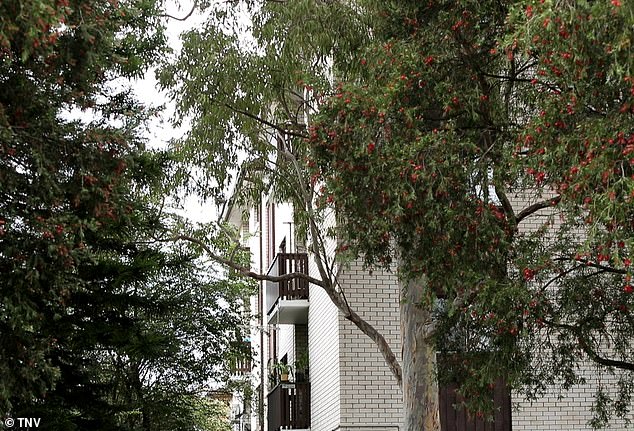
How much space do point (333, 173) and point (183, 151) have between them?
544 cm

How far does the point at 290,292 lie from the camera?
25766 mm

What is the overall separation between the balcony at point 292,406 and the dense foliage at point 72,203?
2835 mm

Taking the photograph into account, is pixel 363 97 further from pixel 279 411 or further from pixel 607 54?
pixel 279 411

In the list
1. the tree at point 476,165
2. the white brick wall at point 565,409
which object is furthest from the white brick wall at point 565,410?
the tree at point 476,165

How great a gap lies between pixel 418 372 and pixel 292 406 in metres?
8.93

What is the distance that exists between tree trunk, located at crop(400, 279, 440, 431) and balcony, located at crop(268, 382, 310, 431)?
8332mm

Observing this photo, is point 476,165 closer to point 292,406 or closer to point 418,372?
point 418,372

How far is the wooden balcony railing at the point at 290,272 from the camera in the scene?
81.7 feet

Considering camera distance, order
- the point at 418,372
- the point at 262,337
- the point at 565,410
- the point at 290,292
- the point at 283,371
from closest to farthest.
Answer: the point at 418,372, the point at 565,410, the point at 290,292, the point at 283,371, the point at 262,337

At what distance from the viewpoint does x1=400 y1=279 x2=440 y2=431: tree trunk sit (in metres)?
16.8

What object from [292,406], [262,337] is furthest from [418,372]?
[262,337]

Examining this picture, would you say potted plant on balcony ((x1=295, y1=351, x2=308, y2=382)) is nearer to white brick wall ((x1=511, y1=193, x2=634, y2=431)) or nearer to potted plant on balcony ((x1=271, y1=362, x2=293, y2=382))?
potted plant on balcony ((x1=271, y1=362, x2=293, y2=382))

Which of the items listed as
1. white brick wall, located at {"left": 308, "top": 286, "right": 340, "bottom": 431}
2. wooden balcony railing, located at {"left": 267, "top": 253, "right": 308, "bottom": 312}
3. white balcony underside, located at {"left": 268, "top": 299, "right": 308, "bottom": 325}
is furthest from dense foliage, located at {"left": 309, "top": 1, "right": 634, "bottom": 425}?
white balcony underside, located at {"left": 268, "top": 299, "right": 308, "bottom": 325}

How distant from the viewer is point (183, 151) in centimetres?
1952
